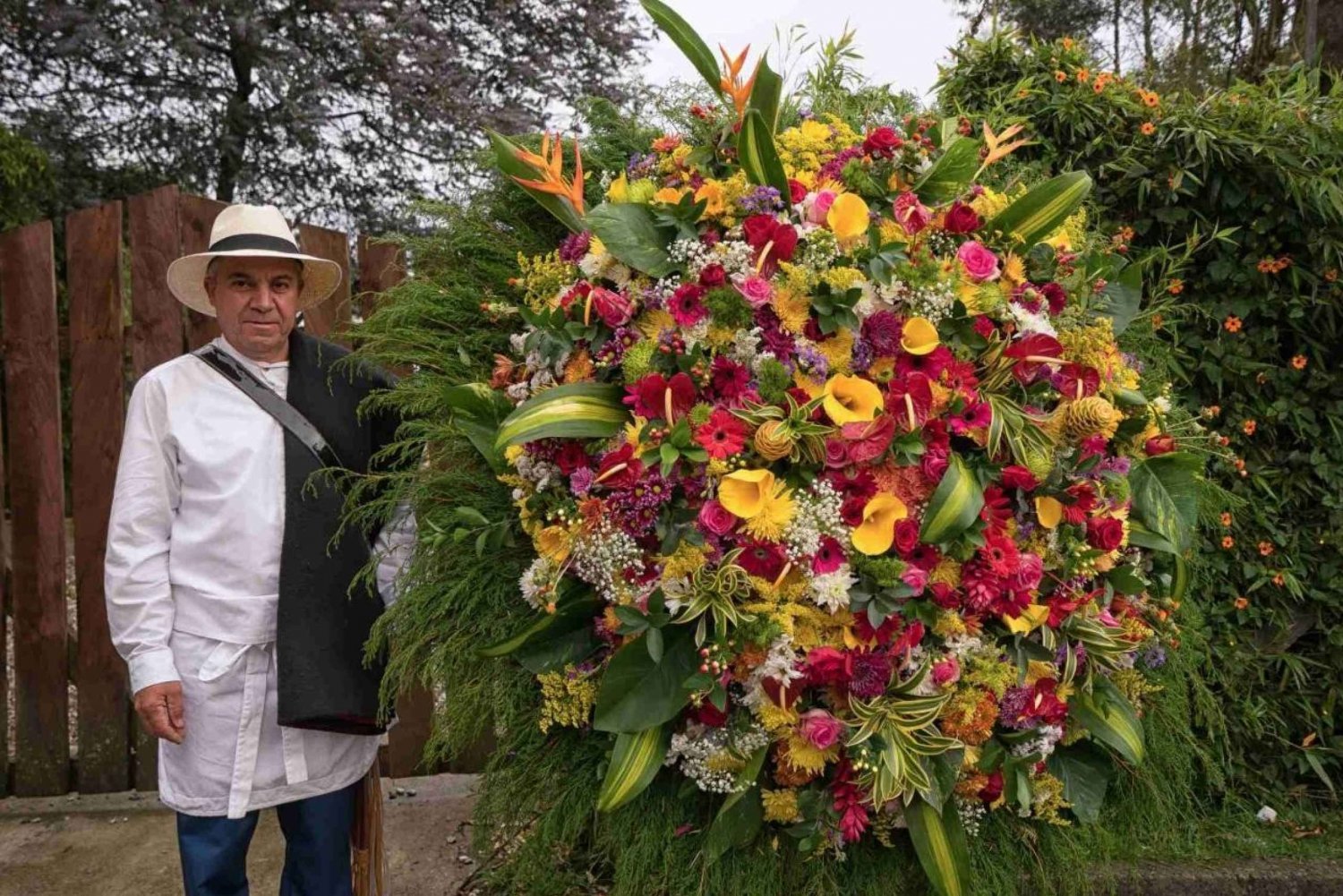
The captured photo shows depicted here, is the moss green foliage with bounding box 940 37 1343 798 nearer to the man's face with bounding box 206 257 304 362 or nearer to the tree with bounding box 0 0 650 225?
the man's face with bounding box 206 257 304 362

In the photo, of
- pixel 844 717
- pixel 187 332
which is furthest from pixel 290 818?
pixel 187 332

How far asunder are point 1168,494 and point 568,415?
1.13m

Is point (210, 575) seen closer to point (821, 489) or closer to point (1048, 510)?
point (821, 489)

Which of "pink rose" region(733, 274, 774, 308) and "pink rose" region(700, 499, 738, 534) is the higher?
"pink rose" region(733, 274, 774, 308)

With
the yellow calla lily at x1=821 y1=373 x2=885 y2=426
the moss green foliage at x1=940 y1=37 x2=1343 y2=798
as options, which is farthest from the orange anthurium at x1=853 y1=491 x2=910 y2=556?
the moss green foliage at x1=940 y1=37 x2=1343 y2=798

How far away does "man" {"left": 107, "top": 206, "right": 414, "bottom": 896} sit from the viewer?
1.90 m

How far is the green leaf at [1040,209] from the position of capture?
161 cm

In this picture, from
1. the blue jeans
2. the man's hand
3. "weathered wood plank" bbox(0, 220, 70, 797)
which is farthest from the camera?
"weathered wood plank" bbox(0, 220, 70, 797)

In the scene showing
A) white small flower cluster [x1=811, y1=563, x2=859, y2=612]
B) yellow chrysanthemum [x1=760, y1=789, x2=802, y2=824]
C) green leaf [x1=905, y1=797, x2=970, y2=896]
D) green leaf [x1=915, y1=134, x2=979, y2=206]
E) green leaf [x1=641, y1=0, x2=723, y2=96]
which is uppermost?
green leaf [x1=641, y1=0, x2=723, y2=96]

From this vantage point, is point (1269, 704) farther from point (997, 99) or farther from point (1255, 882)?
point (997, 99)

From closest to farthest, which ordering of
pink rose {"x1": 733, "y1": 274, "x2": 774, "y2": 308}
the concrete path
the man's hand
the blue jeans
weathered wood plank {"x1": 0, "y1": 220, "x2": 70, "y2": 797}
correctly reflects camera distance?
1. pink rose {"x1": 733, "y1": 274, "x2": 774, "y2": 308}
2. the man's hand
3. the blue jeans
4. the concrete path
5. weathered wood plank {"x1": 0, "y1": 220, "x2": 70, "y2": 797}

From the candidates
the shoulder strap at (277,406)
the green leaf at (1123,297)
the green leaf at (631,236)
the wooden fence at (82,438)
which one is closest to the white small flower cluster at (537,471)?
the green leaf at (631,236)

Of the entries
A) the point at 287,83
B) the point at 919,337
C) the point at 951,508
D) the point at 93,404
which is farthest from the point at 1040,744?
the point at 287,83

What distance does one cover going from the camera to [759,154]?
4.83ft
